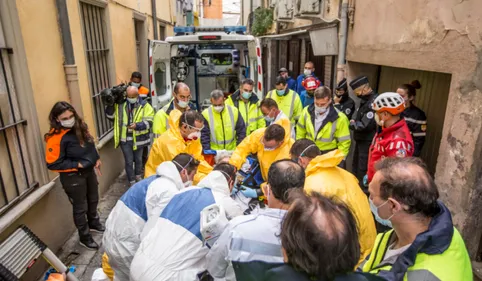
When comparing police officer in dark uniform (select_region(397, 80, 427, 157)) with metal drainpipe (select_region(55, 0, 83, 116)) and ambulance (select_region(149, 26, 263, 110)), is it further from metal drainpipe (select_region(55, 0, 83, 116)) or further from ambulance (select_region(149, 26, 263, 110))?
metal drainpipe (select_region(55, 0, 83, 116))

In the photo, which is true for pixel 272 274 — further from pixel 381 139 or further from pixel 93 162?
pixel 93 162

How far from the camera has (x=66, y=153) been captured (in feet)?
10.7

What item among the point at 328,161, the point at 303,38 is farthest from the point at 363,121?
the point at 303,38

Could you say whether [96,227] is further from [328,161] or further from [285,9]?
[285,9]

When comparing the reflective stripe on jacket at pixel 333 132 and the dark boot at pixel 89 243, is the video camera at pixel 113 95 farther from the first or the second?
the reflective stripe on jacket at pixel 333 132

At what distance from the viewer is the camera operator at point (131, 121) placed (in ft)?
15.6

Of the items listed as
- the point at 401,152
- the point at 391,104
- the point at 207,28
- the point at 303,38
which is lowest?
the point at 401,152

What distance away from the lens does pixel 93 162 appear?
345 cm

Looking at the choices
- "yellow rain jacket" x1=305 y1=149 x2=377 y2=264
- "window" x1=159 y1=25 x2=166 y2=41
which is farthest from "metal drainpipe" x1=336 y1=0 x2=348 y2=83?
"window" x1=159 y1=25 x2=166 y2=41

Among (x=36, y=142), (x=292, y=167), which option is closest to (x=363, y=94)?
(x=292, y=167)

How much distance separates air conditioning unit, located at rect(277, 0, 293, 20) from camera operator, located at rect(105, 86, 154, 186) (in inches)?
202

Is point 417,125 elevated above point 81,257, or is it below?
above

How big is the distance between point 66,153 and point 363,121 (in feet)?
11.3

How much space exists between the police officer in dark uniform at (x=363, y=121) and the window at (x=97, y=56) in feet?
12.4
